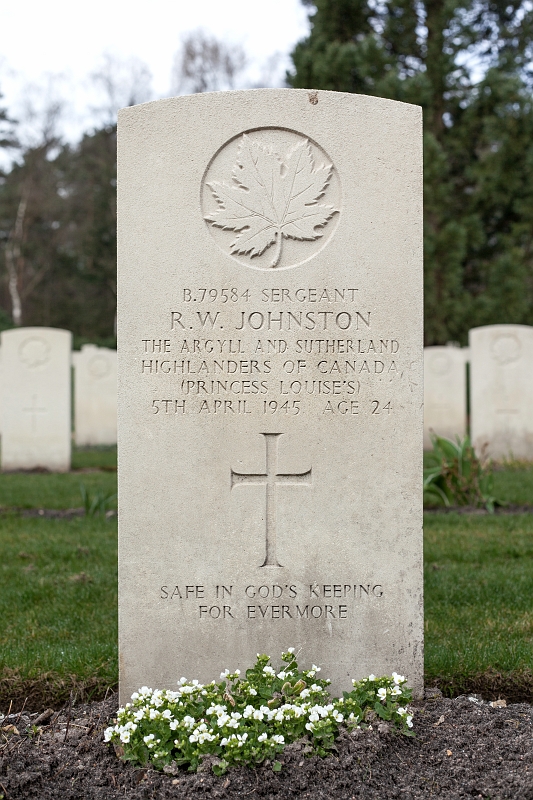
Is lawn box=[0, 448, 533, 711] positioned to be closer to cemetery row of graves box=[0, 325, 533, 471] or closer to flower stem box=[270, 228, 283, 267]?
flower stem box=[270, 228, 283, 267]

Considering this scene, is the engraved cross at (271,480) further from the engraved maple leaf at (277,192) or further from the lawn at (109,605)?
the lawn at (109,605)

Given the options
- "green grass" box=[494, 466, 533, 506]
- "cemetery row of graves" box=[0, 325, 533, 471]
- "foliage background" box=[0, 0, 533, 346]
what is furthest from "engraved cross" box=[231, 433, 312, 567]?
"foliage background" box=[0, 0, 533, 346]

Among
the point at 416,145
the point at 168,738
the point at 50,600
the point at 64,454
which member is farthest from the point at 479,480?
the point at 64,454

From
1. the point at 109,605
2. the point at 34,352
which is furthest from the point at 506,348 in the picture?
the point at 109,605

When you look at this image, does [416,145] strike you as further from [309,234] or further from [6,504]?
[6,504]

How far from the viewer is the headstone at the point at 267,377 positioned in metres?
2.97

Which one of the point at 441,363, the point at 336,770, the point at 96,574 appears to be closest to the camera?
the point at 336,770

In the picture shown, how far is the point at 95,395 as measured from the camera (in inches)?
520

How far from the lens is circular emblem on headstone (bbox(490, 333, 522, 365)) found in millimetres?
10133

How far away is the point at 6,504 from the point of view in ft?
24.7

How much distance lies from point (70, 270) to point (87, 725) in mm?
28997

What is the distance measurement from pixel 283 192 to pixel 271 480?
1075mm

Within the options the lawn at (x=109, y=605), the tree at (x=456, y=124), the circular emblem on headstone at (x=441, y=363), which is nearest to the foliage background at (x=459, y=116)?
the tree at (x=456, y=124)

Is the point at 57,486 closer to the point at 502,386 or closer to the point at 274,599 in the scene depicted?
the point at 502,386
